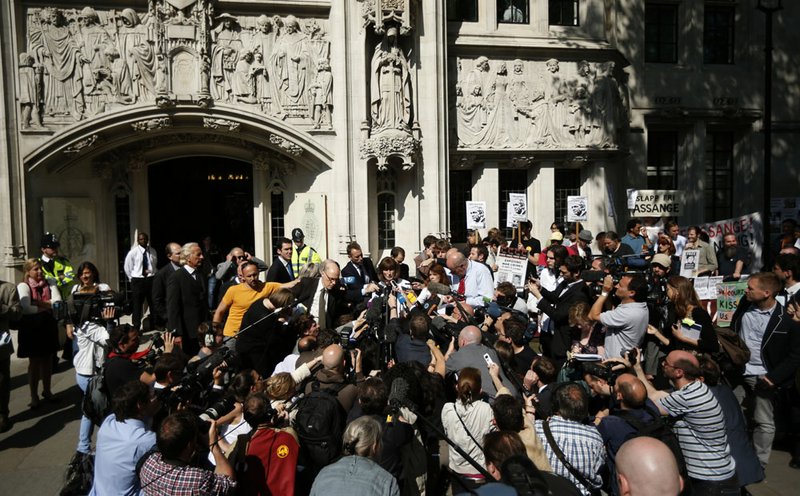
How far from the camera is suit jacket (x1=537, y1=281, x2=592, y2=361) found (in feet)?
22.4

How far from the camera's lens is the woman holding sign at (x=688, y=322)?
5.58 m

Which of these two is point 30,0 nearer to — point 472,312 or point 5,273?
point 5,273

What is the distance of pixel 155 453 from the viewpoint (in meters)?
3.56

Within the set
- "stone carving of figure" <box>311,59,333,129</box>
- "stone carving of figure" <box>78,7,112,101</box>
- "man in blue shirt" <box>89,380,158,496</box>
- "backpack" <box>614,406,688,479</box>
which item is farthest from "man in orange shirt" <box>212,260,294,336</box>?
"stone carving of figure" <box>78,7,112,101</box>

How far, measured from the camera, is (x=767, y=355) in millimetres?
5754

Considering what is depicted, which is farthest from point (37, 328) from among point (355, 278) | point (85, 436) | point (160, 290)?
Result: point (355, 278)

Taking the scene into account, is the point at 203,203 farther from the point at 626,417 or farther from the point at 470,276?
the point at 626,417

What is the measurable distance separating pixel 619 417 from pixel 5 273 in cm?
1207

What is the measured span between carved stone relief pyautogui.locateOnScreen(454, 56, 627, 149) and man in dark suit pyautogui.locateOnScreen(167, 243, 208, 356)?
8.33 metres

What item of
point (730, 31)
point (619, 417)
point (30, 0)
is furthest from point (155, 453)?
point (730, 31)

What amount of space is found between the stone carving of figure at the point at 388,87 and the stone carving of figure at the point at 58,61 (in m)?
6.09

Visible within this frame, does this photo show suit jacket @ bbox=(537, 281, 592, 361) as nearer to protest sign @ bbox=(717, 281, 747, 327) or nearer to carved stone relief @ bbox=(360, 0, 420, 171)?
protest sign @ bbox=(717, 281, 747, 327)

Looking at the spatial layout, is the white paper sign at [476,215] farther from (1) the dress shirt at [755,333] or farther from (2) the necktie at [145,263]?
(1) the dress shirt at [755,333]

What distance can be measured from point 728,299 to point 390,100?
25.8 ft
